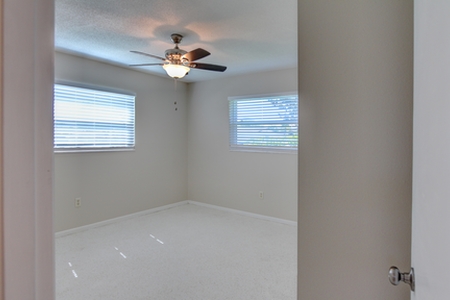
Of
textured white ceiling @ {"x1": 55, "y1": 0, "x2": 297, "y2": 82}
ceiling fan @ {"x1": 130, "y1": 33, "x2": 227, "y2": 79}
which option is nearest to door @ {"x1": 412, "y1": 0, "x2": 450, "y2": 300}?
textured white ceiling @ {"x1": 55, "y1": 0, "x2": 297, "y2": 82}

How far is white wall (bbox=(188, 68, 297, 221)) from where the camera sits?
13.1 ft

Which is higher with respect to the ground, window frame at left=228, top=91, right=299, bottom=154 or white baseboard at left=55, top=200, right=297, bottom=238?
window frame at left=228, top=91, right=299, bottom=154

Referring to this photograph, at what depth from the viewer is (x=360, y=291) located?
858 millimetres

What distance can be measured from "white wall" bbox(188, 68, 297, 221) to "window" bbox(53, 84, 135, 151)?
1333 mm

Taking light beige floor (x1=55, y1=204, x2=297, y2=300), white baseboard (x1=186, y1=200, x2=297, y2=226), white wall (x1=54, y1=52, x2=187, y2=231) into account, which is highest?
white wall (x1=54, y1=52, x2=187, y2=231)

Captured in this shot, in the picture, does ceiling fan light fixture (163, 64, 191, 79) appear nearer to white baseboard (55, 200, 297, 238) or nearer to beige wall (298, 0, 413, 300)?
beige wall (298, 0, 413, 300)

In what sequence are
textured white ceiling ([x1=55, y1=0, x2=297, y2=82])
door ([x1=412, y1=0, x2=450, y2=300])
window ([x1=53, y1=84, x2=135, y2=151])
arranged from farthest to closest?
1. window ([x1=53, y1=84, x2=135, y2=151])
2. textured white ceiling ([x1=55, y1=0, x2=297, y2=82])
3. door ([x1=412, y1=0, x2=450, y2=300])

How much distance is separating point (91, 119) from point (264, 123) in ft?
8.70

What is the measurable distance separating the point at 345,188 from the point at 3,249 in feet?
3.00

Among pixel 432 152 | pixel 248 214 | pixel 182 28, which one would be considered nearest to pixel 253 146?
pixel 248 214

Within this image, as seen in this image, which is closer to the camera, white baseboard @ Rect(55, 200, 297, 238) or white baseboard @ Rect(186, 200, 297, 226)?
white baseboard @ Rect(55, 200, 297, 238)

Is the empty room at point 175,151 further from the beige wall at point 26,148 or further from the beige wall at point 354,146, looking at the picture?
the beige wall at point 354,146

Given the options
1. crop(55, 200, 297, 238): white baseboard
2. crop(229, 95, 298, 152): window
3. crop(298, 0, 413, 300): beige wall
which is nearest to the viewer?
crop(298, 0, 413, 300): beige wall

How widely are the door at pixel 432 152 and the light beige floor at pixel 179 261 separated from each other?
72.1 inches
